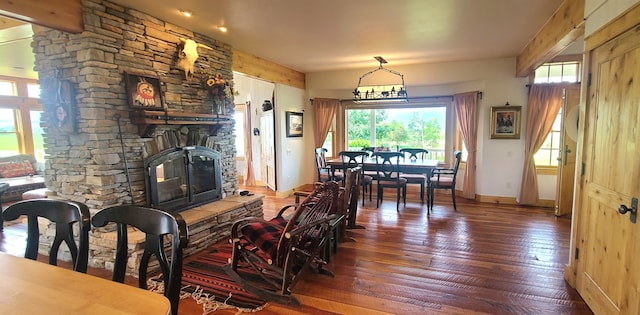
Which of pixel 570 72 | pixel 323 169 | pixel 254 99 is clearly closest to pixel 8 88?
pixel 254 99

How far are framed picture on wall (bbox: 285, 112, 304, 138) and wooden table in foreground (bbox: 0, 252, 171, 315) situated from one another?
17.2 ft

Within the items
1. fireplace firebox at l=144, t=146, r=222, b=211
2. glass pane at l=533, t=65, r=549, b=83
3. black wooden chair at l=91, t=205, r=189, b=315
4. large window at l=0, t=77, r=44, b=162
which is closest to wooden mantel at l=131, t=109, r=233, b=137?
fireplace firebox at l=144, t=146, r=222, b=211

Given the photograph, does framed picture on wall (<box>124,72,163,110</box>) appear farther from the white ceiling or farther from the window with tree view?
the window with tree view

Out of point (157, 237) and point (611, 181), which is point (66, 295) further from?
point (611, 181)

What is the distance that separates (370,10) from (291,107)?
3.54 metres

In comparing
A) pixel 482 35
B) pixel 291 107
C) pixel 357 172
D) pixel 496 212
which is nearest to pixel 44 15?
pixel 357 172

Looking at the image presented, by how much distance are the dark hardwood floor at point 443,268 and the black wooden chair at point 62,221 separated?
108 centimetres

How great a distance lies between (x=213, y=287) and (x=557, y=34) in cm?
433

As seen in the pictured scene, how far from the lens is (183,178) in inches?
152

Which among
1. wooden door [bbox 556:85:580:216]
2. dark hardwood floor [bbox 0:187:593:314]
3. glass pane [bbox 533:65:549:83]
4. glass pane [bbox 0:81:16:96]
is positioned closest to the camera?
dark hardwood floor [bbox 0:187:593:314]

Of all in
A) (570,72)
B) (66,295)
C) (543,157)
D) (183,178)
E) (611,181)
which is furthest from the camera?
(543,157)

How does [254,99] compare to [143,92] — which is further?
[254,99]

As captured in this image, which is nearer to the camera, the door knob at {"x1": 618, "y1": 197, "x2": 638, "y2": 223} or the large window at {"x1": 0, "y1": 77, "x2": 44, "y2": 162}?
the door knob at {"x1": 618, "y1": 197, "x2": 638, "y2": 223}

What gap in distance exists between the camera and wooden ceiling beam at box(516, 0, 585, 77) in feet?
9.52
